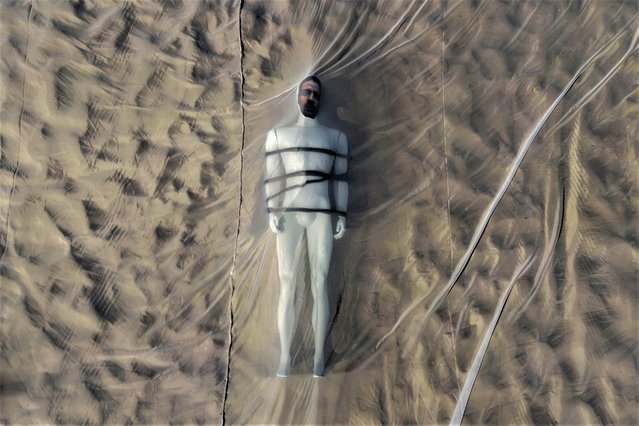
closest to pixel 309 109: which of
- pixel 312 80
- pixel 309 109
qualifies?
pixel 309 109

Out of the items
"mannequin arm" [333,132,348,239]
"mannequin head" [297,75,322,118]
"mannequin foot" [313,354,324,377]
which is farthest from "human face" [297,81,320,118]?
"mannequin foot" [313,354,324,377]

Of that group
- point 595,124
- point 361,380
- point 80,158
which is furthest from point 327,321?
point 595,124

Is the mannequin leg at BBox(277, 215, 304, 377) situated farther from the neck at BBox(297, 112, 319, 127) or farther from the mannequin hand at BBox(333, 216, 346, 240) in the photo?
the neck at BBox(297, 112, 319, 127)

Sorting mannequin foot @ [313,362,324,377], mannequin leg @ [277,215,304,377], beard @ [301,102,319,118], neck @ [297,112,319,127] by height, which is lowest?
mannequin foot @ [313,362,324,377]

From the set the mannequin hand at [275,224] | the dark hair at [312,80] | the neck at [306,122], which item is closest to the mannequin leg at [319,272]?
the mannequin hand at [275,224]

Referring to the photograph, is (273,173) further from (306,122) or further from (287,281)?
(287,281)

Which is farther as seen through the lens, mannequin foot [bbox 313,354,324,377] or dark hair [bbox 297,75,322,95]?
dark hair [bbox 297,75,322,95]

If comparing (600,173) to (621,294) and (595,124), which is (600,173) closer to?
(595,124)

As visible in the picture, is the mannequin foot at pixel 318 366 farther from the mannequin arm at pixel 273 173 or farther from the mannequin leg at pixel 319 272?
the mannequin arm at pixel 273 173

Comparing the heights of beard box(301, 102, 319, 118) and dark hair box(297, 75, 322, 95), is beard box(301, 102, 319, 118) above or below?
below
